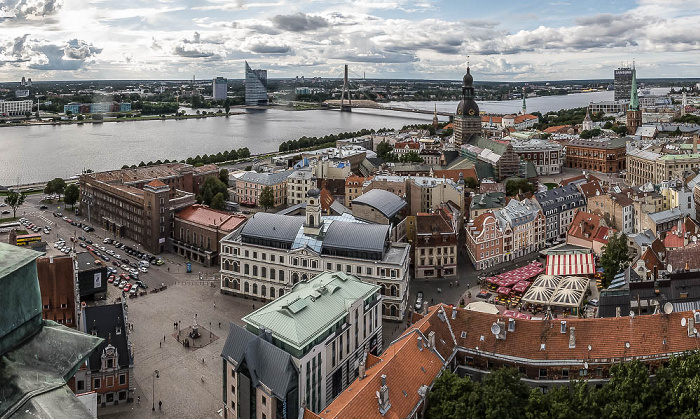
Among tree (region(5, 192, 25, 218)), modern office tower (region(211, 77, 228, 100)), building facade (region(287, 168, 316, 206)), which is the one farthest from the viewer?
modern office tower (region(211, 77, 228, 100))

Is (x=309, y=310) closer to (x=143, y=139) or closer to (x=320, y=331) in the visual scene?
(x=320, y=331)

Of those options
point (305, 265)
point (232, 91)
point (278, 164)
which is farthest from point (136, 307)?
point (232, 91)

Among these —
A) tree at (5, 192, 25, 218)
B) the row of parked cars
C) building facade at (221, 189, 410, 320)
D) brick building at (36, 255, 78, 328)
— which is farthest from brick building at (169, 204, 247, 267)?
tree at (5, 192, 25, 218)

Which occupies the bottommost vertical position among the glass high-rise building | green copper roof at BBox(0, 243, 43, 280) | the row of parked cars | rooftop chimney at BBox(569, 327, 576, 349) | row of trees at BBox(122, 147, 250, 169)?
the row of parked cars

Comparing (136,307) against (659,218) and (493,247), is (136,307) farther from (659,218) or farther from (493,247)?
(659,218)

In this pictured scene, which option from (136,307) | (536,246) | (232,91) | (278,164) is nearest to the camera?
(136,307)

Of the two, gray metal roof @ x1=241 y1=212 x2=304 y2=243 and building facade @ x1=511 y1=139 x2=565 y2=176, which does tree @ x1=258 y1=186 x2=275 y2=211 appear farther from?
building facade @ x1=511 y1=139 x2=565 y2=176
